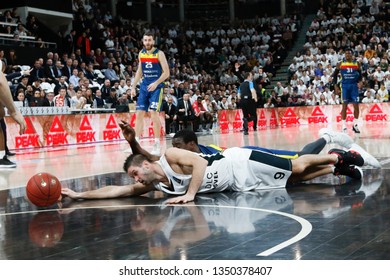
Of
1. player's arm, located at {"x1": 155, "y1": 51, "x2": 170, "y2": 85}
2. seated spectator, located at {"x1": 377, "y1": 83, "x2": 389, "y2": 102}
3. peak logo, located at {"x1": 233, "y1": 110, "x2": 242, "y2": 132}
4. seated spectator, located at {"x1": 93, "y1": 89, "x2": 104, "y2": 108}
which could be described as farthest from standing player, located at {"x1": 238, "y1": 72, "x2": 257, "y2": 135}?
player's arm, located at {"x1": 155, "y1": 51, "x2": 170, "y2": 85}

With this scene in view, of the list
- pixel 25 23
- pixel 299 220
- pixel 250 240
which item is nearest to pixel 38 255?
pixel 250 240

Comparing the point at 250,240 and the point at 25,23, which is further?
the point at 25,23

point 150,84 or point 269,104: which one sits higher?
point 150,84

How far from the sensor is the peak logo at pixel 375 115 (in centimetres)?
2377

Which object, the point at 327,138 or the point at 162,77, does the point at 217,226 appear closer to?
the point at 327,138

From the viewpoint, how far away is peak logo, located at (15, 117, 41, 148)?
46.8 ft

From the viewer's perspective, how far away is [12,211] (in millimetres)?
5289

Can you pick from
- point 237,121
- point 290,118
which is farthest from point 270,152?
point 290,118

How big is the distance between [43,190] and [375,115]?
20545 millimetres

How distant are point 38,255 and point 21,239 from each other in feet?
1.88

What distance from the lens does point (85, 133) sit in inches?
645

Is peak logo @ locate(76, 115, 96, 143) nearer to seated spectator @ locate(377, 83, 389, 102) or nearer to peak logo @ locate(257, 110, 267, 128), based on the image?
peak logo @ locate(257, 110, 267, 128)

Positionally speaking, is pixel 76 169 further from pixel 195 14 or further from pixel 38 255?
pixel 195 14

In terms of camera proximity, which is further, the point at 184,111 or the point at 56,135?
the point at 184,111
